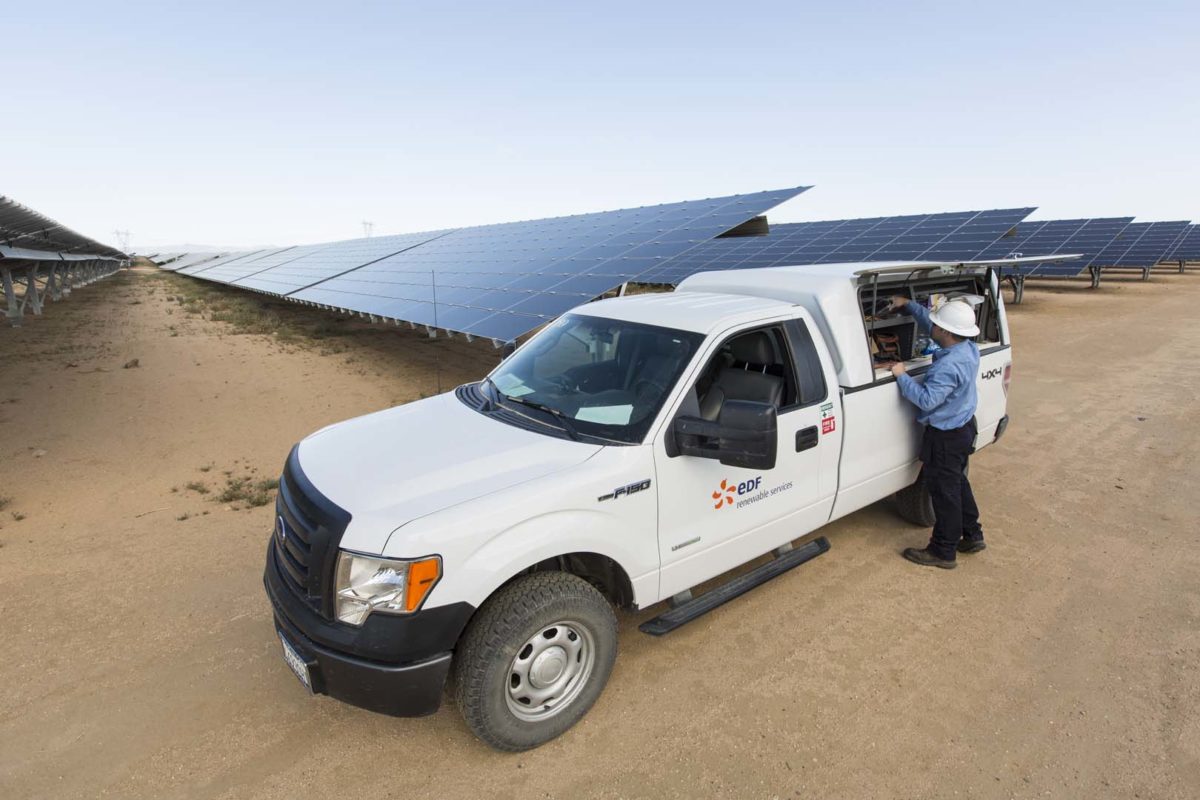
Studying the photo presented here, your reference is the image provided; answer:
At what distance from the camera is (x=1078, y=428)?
770 cm

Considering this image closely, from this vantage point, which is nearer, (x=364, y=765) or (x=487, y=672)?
(x=487, y=672)

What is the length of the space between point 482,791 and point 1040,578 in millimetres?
3976

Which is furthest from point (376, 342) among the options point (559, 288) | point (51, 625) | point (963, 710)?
point (963, 710)

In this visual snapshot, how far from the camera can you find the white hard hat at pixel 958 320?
162 inches

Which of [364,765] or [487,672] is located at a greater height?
[487,672]

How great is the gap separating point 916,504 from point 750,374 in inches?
Result: 91.8

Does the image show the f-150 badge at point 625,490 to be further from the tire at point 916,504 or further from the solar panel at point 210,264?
the solar panel at point 210,264

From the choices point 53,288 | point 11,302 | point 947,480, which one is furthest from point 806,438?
point 53,288

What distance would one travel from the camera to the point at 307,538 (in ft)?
8.87

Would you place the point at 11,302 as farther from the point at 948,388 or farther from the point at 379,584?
the point at 948,388

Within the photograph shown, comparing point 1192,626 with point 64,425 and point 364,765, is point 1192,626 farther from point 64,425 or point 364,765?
point 64,425

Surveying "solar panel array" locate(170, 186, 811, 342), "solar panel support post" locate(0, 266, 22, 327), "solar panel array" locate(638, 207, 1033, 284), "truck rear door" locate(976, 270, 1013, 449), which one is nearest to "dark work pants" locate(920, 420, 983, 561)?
"truck rear door" locate(976, 270, 1013, 449)

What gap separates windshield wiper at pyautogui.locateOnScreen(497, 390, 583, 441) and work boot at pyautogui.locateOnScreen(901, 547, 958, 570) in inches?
117

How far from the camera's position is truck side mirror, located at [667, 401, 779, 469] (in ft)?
9.17
